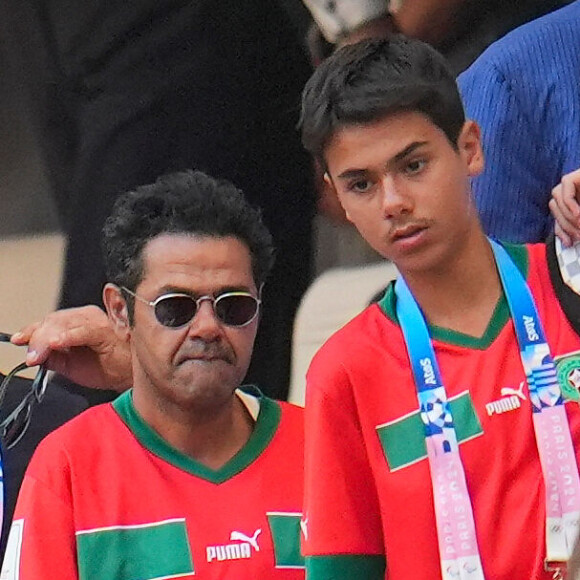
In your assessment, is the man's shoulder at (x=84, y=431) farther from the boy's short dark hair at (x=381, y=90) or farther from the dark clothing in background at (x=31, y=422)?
the boy's short dark hair at (x=381, y=90)

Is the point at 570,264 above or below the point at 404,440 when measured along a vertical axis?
above

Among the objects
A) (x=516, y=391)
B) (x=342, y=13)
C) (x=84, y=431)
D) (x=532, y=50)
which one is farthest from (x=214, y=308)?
(x=342, y=13)

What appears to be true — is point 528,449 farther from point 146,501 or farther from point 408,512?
point 146,501

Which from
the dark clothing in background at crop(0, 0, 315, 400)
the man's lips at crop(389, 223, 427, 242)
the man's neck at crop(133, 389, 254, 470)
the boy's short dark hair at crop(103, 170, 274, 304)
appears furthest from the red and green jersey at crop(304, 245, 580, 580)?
the dark clothing in background at crop(0, 0, 315, 400)

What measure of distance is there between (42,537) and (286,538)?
38cm

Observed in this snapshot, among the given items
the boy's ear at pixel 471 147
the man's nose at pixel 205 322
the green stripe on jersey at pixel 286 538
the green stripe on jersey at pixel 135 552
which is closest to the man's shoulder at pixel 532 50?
the boy's ear at pixel 471 147

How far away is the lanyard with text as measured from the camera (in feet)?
6.01

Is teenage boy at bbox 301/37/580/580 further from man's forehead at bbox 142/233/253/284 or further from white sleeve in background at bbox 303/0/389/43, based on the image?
white sleeve in background at bbox 303/0/389/43

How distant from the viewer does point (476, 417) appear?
1.91 metres

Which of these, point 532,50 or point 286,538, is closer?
point 286,538

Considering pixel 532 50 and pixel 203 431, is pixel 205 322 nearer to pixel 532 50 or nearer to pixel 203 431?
pixel 203 431

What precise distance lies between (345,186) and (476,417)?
0.39m

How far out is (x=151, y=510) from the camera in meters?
2.13

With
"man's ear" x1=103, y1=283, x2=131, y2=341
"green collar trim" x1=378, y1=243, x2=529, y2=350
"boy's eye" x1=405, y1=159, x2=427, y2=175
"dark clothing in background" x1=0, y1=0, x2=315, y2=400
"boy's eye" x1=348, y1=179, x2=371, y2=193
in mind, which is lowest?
"green collar trim" x1=378, y1=243, x2=529, y2=350
